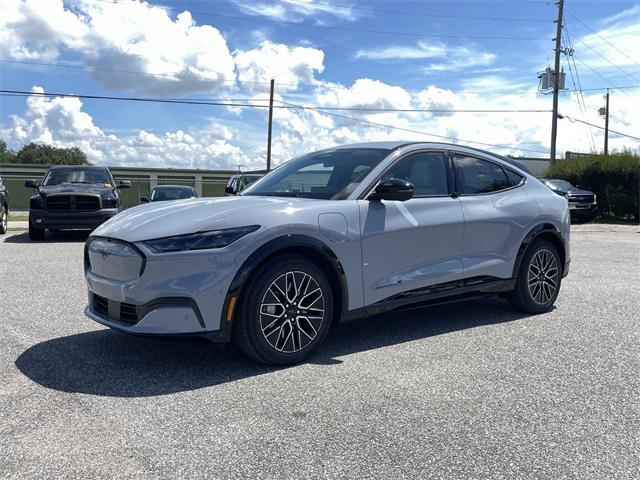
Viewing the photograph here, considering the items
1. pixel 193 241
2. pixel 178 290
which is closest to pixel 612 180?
pixel 193 241

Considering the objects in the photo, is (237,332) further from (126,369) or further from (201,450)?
(201,450)

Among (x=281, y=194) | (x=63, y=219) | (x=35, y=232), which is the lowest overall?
(x=35, y=232)

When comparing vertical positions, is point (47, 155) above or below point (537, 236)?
above

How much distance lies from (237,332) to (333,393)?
0.79m

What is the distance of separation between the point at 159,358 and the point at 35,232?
9934mm

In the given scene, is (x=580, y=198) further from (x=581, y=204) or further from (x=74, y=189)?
(x=74, y=189)

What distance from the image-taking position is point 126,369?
4.09m

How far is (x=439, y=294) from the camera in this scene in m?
4.98

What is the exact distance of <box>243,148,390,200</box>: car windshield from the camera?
472cm

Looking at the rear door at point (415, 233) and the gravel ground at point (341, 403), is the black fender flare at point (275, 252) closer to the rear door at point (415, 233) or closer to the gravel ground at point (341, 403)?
the rear door at point (415, 233)

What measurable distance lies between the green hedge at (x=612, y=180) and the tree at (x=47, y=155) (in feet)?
221

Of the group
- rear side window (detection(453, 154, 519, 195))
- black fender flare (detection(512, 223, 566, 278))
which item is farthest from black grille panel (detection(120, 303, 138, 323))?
black fender flare (detection(512, 223, 566, 278))

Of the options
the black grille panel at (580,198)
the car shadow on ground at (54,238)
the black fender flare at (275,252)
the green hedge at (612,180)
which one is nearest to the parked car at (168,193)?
the car shadow on ground at (54,238)

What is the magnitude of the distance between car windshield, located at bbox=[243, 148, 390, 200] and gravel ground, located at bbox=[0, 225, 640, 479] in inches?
50.5
